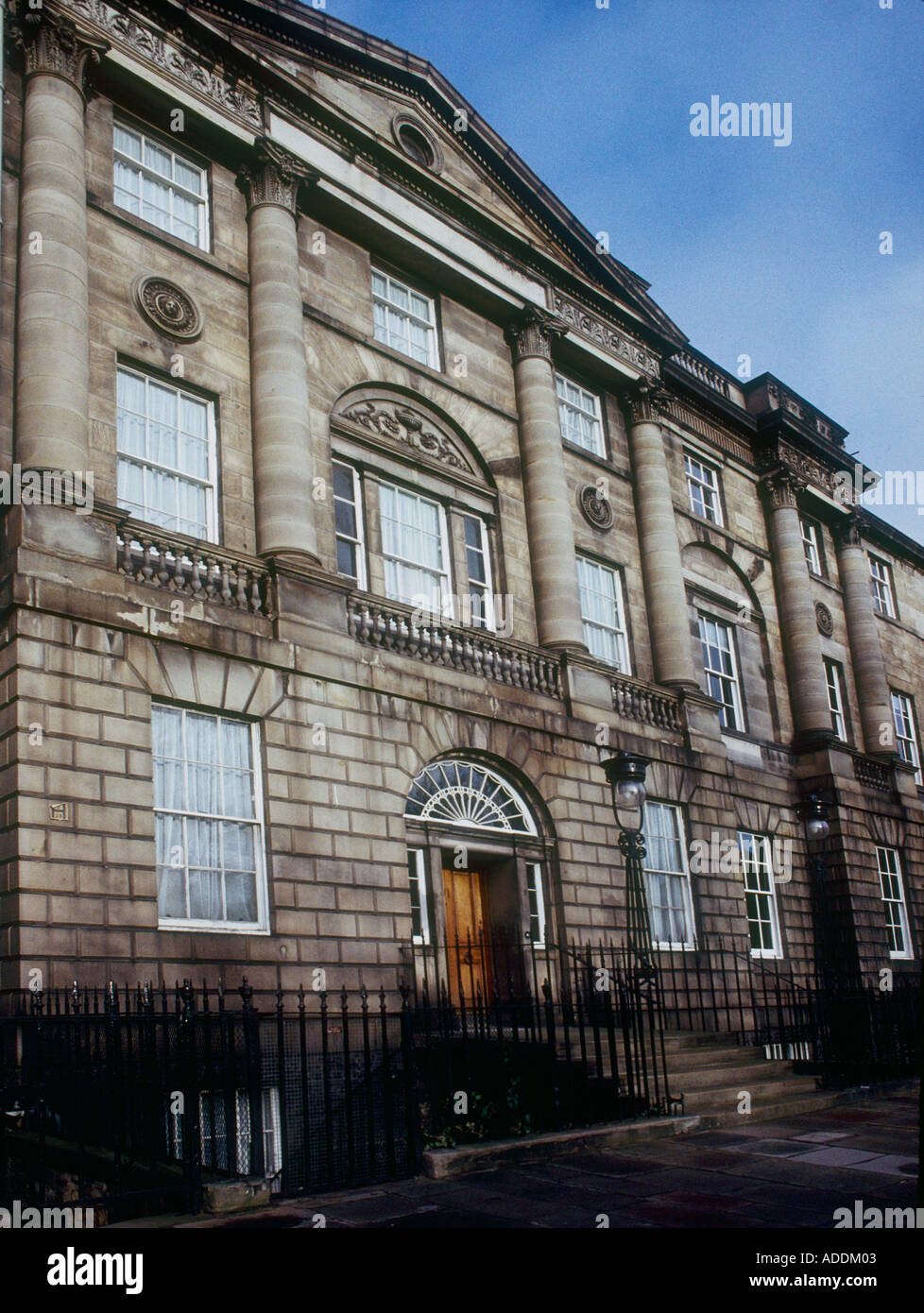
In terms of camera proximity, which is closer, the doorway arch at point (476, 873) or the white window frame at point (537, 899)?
the doorway arch at point (476, 873)

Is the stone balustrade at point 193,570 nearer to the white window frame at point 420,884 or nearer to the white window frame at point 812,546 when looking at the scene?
the white window frame at point 420,884

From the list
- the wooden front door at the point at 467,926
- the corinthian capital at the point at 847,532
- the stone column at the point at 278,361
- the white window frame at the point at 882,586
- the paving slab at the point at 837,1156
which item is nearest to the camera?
the paving slab at the point at 837,1156

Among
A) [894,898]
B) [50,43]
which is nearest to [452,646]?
[50,43]

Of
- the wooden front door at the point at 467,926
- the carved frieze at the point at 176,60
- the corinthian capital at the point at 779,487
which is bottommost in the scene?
the wooden front door at the point at 467,926

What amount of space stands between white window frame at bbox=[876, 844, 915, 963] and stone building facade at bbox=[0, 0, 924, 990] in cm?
55

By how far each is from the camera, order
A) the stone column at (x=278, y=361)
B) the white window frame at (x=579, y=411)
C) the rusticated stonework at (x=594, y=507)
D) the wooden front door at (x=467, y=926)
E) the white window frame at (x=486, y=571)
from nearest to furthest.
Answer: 1. the stone column at (x=278, y=361)
2. the wooden front door at (x=467, y=926)
3. the white window frame at (x=486, y=571)
4. the rusticated stonework at (x=594, y=507)
5. the white window frame at (x=579, y=411)

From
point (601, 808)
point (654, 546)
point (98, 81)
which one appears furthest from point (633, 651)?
point (98, 81)

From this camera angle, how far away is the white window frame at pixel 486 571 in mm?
18938

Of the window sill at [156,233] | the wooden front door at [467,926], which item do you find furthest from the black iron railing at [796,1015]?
the window sill at [156,233]

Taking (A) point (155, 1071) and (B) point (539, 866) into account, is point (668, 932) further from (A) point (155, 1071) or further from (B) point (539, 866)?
(A) point (155, 1071)

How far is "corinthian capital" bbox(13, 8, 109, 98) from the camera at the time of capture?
579 inches

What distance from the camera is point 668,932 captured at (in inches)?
777

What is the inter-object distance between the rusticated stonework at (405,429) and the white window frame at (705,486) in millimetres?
7688
